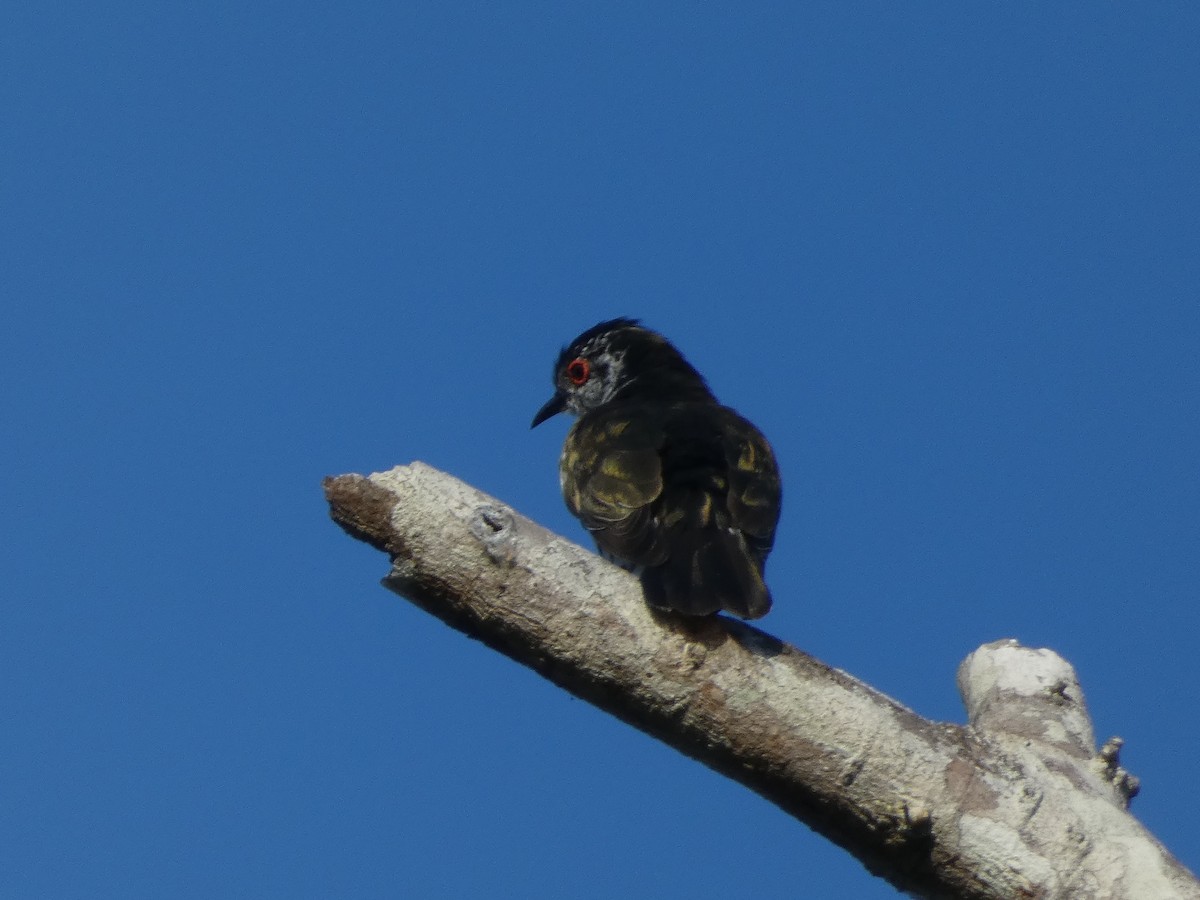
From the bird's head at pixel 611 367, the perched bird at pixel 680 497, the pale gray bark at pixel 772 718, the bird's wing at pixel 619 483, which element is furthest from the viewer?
the bird's head at pixel 611 367

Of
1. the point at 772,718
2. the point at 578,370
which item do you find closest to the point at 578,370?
the point at 578,370

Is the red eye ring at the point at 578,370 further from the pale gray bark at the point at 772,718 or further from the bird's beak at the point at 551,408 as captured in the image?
the pale gray bark at the point at 772,718

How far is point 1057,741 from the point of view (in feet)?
16.4

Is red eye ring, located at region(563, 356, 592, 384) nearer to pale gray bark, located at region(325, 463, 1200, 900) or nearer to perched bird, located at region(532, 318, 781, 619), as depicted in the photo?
perched bird, located at region(532, 318, 781, 619)

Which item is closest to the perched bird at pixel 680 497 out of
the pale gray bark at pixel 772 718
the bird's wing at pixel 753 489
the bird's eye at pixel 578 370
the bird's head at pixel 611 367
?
the bird's wing at pixel 753 489

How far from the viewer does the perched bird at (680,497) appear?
5.04 metres

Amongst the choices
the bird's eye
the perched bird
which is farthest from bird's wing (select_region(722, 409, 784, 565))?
the bird's eye

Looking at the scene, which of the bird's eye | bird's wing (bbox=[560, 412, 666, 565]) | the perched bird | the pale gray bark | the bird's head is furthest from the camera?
the bird's eye

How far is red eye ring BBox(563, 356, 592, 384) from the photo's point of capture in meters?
9.63

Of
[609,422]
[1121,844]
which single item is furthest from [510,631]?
[609,422]

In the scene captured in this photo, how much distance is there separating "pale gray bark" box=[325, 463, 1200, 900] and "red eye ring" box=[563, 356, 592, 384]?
500cm

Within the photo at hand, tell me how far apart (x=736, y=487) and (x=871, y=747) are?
71.5 inches

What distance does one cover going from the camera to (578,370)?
966cm

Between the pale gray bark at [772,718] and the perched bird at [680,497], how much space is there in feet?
0.83
